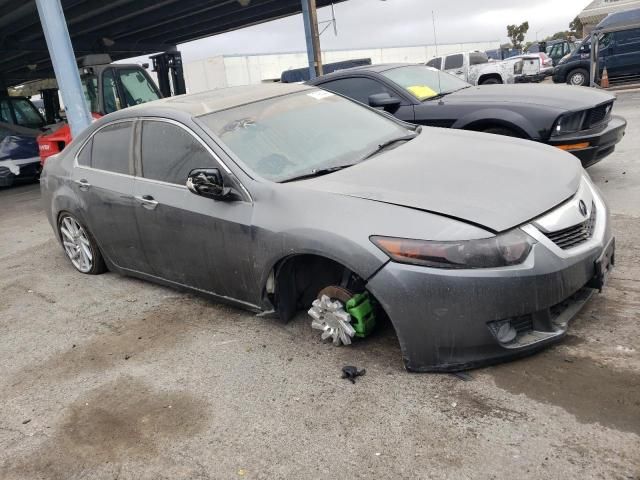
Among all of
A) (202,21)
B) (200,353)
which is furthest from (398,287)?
(202,21)

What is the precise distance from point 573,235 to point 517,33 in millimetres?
61012

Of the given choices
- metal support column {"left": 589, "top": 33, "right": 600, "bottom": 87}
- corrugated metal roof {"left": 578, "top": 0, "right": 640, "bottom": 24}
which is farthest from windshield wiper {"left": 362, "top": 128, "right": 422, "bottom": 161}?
corrugated metal roof {"left": 578, "top": 0, "right": 640, "bottom": 24}

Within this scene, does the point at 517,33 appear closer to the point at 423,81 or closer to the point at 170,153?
the point at 423,81

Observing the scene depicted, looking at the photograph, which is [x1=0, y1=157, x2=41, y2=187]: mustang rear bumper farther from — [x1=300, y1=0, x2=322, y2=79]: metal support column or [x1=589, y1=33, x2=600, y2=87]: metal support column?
[x1=589, y1=33, x2=600, y2=87]: metal support column

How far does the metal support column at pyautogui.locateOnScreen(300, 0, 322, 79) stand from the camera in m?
15.9

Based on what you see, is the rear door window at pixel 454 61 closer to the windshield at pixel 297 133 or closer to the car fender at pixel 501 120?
the car fender at pixel 501 120

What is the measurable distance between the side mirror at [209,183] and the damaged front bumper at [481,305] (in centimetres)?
116

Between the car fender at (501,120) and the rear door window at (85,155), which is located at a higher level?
the rear door window at (85,155)

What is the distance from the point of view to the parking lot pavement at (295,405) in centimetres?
225

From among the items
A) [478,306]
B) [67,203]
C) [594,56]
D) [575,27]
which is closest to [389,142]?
[478,306]

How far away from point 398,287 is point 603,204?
1505 mm

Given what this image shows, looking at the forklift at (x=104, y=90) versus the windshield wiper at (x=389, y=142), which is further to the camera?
the forklift at (x=104, y=90)

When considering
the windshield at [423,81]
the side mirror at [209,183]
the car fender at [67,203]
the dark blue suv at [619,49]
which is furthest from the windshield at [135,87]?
the dark blue suv at [619,49]

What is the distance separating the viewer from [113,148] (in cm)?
431
